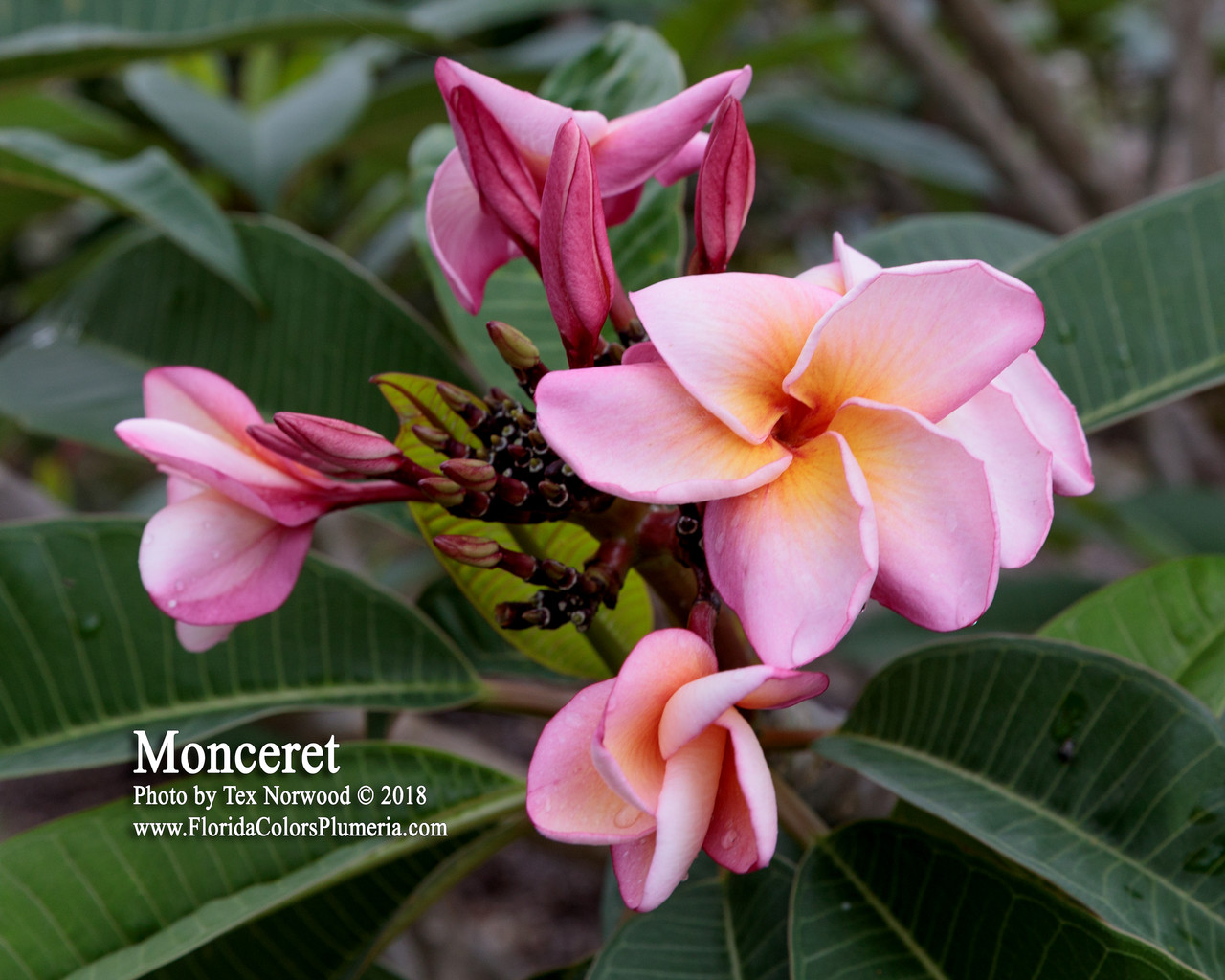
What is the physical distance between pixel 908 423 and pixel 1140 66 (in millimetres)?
3108

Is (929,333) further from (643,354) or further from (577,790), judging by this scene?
(577,790)

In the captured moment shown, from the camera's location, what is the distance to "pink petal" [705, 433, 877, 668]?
0.41 meters

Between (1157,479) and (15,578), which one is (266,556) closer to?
(15,578)

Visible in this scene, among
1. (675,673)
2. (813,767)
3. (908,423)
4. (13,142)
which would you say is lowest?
(813,767)

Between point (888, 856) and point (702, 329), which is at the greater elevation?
point (702, 329)

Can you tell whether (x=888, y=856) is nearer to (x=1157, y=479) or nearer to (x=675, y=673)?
(x=675, y=673)

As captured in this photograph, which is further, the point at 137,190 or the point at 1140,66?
the point at 1140,66

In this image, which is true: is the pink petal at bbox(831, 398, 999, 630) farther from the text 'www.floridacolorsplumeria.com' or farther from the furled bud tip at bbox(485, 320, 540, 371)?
the text 'www.floridacolorsplumeria.com'

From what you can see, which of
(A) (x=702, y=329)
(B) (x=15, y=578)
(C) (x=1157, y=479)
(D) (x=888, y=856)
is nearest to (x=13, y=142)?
(B) (x=15, y=578)

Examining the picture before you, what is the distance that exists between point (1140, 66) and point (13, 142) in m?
2.99

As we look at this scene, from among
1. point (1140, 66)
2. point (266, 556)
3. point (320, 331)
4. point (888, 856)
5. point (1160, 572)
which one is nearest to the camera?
point (266, 556)

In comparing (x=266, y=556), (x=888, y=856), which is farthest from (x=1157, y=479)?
(x=266, y=556)

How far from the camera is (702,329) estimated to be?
444 millimetres

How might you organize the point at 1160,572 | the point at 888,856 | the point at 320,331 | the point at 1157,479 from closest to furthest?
the point at 888,856
the point at 1160,572
the point at 320,331
the point at 1157,479
